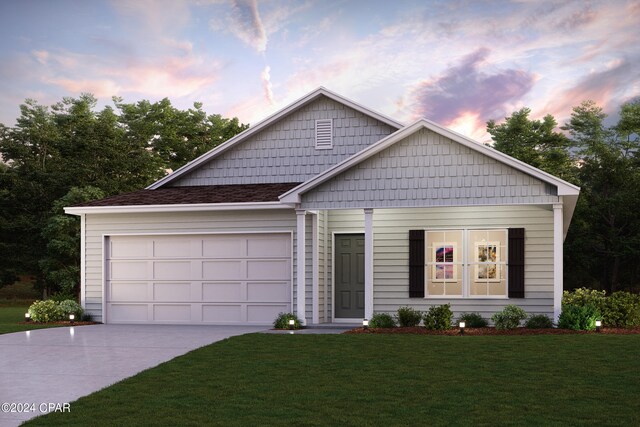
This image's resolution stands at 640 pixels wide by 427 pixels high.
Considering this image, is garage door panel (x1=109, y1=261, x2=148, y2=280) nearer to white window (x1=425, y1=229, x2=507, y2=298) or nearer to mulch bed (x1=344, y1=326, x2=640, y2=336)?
mulch bed (x1=344, y1=326, x2=640, y2=336)

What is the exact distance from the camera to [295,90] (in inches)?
1161

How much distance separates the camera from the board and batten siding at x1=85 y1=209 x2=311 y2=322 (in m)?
18.0

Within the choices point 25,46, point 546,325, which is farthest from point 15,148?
point 546,325

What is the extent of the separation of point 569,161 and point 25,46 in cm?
3102

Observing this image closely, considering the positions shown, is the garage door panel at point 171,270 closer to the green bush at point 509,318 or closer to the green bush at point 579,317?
the green bush at point 509,318

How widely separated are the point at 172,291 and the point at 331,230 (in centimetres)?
460

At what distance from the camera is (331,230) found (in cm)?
1839

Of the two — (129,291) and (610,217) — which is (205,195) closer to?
(129,291)

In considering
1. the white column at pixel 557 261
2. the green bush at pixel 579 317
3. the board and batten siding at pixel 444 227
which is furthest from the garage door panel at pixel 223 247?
the green bush at pixel 579 317

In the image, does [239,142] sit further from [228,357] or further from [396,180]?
[228,357]

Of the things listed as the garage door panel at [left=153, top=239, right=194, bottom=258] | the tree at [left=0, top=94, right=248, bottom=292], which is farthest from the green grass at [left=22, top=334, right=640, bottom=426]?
the tree at [left=0, top=94, right=248, bottom=292]

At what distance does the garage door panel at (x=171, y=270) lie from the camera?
18.7 metres

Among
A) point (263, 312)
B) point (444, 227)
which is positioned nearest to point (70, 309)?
point (263, 312)

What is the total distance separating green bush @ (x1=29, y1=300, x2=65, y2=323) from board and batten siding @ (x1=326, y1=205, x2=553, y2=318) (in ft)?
24.1
